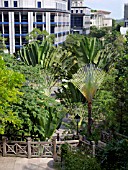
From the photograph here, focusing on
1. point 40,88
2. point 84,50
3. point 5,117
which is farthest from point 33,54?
point 5,117

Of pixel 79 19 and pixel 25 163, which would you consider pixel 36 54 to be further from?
pixel 79 19

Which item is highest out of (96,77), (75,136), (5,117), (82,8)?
(82,8)

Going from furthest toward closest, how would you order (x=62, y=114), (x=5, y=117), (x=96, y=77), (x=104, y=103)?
(x=104, y=103), (x=62, y=114), (x=96, y=77), (x=5, y=117)

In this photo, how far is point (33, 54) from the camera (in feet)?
54.2

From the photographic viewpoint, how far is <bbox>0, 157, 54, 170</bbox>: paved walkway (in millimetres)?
8906

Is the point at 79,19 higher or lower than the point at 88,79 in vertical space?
higher

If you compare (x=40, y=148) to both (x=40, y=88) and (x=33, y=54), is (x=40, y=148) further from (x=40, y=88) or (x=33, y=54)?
(x=33, y=54)

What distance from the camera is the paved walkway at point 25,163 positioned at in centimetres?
891

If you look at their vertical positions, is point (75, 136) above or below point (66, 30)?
below

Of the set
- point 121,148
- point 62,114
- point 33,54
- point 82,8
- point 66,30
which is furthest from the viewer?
point 82,8

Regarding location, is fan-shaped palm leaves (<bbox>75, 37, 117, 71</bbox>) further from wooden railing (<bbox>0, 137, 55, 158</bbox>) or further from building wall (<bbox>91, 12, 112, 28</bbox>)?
building wall (<bbox>91, 12, 112, 28</bbox>)

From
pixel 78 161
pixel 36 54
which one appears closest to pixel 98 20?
pixel 36 54

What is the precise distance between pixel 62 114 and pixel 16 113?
2.03 m

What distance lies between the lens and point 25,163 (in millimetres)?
9227
